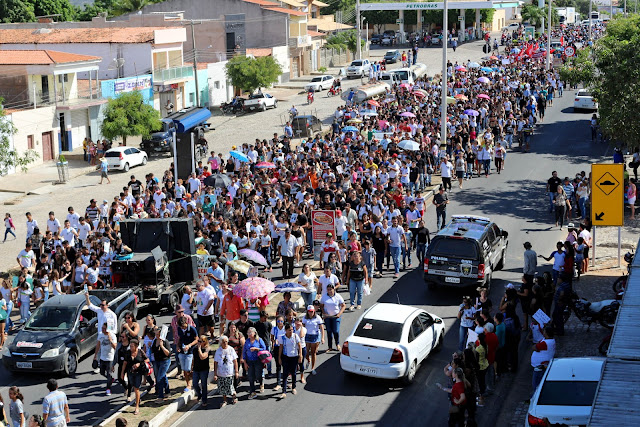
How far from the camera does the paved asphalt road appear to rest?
50.0 feet

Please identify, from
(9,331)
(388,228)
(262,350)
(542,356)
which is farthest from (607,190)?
(9,331)

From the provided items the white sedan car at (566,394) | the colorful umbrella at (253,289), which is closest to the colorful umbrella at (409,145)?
the colorful umbrella at (253,289)

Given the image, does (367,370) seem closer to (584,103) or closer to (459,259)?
(459,259)

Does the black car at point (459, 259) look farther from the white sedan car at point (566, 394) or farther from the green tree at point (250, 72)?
the green tree at point (250, 72)

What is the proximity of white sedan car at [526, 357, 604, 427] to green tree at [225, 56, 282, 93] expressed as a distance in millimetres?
52579

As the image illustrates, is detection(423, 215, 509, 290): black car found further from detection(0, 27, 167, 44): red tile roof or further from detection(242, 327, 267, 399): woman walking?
detection(0, 27, 167, 44): red tile roof

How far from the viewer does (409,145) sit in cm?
3316

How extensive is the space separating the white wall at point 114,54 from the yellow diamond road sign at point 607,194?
4083 cm

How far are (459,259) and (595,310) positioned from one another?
3388 millimetres

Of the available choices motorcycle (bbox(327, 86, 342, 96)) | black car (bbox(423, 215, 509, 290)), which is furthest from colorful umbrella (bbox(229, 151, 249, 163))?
motorcycle (bbox(327, 86, 342, 96))

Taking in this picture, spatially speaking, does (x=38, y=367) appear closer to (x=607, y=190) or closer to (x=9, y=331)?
(x=9, y=331)

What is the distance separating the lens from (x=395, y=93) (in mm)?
54094

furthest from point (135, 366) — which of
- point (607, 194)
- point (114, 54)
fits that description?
point (114, 54)

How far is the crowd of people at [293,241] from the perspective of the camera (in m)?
16.0
